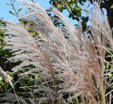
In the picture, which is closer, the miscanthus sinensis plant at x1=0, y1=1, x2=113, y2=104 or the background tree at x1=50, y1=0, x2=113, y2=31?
the miscanthus sinensis plant at x1=0, y1=1, x2=113, y2=104

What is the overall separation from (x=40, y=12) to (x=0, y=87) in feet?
5.40

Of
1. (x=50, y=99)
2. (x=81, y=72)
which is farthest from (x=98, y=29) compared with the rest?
(x=50, y=99)

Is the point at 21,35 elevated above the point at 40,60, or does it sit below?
above

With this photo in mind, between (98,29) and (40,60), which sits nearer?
(98,29)

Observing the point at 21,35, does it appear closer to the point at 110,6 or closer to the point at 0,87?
the point at 0,87

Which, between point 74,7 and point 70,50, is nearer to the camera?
point 70,50

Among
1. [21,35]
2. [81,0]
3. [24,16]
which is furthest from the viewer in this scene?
[81,0]

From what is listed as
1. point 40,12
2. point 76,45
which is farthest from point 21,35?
point 76,45

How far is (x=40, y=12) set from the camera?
254 centimetres

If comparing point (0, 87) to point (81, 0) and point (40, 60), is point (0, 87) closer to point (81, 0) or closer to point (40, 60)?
point (40, 60)

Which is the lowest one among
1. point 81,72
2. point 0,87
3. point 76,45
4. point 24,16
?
point 0,87

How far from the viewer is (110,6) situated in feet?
19.9

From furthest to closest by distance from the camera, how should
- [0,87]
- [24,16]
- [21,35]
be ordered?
[0,87] → [24,16] → [21,35]

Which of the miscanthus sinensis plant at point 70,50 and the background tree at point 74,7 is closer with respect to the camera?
the miscanthus sinensis plant at point 70,50
